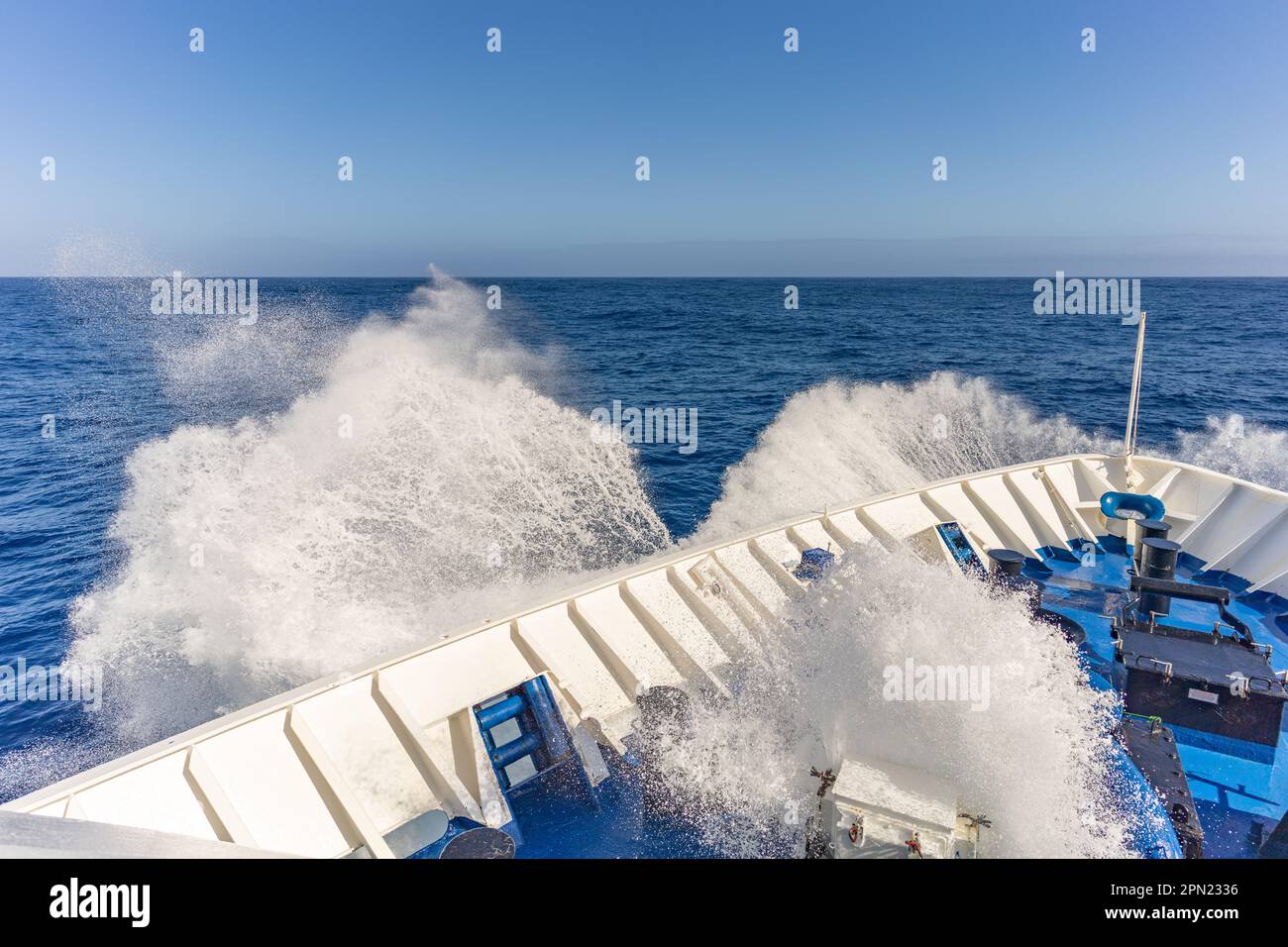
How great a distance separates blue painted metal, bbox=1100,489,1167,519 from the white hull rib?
114cm

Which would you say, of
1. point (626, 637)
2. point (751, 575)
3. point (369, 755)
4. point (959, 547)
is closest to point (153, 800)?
point (369, 755)

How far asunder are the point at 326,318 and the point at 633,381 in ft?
147

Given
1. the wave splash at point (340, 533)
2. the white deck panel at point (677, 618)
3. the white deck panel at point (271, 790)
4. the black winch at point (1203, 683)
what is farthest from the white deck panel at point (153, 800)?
the black winch at point (1203, 683)

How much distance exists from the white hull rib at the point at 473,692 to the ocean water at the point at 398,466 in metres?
4.89

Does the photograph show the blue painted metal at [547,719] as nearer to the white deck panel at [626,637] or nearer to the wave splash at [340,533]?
the white deck panel at [626,637]

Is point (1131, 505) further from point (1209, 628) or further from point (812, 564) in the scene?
point (812, 564)

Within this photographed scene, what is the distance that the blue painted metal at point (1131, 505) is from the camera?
11805 millimetres

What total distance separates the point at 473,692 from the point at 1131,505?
12293 mm

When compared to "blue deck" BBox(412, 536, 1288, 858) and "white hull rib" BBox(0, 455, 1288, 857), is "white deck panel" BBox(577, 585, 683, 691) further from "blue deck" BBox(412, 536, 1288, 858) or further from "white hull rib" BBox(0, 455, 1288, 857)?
"blue deck" BBox(412, 536, 1288, 858)

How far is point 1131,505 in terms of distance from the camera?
40.0 ft

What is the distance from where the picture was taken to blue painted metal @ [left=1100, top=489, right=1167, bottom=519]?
1180cm
